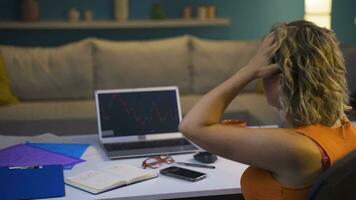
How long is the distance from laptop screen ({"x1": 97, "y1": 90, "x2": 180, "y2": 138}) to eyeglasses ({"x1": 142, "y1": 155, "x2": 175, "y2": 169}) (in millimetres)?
244

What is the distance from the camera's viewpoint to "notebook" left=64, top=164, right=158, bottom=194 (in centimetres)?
167

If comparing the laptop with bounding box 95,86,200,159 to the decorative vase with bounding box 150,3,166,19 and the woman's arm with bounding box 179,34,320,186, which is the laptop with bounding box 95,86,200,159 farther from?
the decorative vase with bounding box 150,3,166,19

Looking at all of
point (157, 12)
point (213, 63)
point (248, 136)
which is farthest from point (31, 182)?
point (157, 12)

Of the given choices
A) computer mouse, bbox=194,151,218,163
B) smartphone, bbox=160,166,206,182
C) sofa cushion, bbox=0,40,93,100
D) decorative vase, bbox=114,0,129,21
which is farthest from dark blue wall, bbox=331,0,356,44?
smartphone, bbox=160,166,206,182

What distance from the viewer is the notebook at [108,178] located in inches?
65.6

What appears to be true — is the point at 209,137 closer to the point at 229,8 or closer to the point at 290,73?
the point at 290,73

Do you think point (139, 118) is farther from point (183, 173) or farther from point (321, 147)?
point (321, 147)

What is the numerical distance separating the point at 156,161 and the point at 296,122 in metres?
0.68

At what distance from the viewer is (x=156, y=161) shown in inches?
76.6

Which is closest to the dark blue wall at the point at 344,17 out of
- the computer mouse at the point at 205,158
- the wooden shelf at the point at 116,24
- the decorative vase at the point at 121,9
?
the wooden shelf at the point at 116,24

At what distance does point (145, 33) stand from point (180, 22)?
370mm

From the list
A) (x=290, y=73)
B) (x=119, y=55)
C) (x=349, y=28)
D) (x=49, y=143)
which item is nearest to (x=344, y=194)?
(x=290, y=73)

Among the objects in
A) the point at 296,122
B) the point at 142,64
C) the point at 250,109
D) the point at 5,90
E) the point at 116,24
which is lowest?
the point at 250,109

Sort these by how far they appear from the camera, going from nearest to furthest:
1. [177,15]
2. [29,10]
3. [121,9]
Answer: [29,10]
[121,9]
[177,15]
